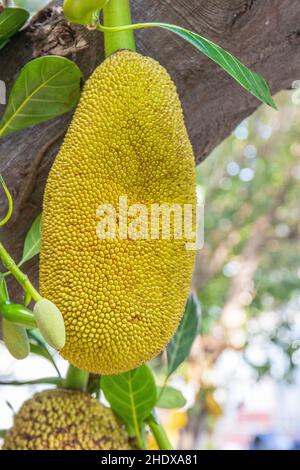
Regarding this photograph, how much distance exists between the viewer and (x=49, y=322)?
0.43 m

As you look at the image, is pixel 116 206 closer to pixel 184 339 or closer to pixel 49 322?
pixel 49 322

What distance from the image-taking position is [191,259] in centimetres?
54

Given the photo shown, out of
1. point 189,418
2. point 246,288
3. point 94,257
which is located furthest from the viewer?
point 246,288

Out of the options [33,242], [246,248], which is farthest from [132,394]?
[246,248]

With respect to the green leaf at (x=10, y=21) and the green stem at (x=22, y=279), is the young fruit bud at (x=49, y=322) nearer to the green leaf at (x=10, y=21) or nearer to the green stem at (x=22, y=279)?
the green stem at (x=22, y=279)

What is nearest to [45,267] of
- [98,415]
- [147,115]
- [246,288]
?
[147,115]

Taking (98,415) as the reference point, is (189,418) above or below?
below

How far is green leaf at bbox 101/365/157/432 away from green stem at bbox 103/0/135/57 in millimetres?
334

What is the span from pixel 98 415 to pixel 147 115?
35 centimetres

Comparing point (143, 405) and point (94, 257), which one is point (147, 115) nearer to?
point (94, 257)

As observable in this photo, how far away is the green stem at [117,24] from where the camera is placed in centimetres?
54

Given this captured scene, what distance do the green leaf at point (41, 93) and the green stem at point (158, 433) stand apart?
1.25 feet

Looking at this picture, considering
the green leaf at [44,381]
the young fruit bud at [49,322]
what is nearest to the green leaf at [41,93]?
the young fruit bud at [49,322]
